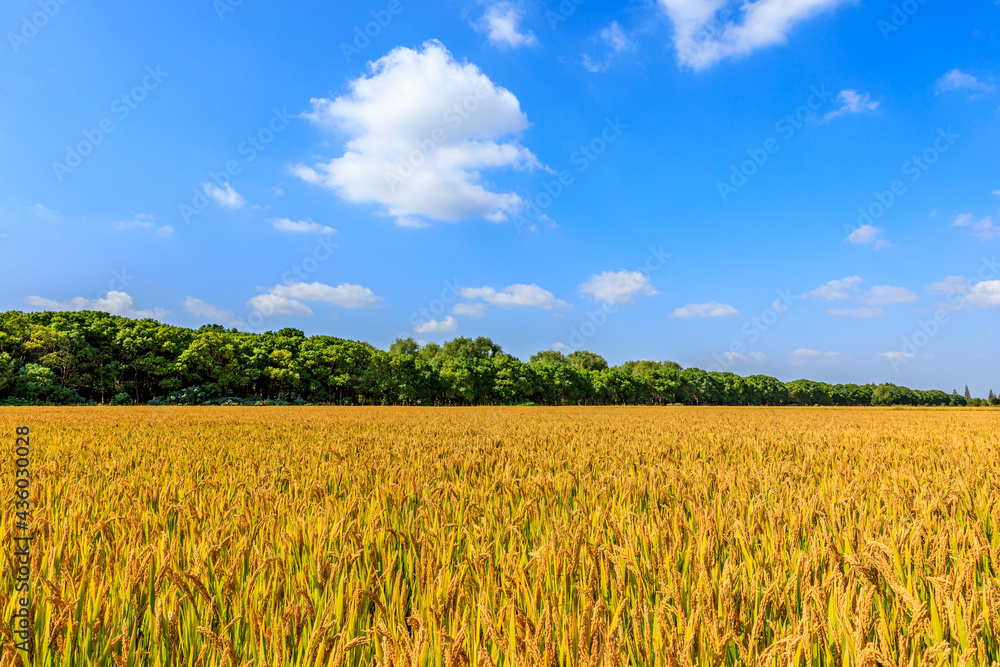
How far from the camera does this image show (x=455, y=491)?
177 inches

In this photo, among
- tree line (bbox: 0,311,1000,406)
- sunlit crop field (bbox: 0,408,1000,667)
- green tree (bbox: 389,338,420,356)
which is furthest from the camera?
green tree (bbox: 389,338,420,356)

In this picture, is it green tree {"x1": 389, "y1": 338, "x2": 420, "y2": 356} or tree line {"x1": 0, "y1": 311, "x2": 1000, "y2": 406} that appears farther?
green tree {"x1": 389, "y1": 338, "x2": 420, "y2": 356}

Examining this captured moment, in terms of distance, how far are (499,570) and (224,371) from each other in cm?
→ 7422

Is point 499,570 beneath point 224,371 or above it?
beneath

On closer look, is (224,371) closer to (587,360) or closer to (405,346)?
(405,346)

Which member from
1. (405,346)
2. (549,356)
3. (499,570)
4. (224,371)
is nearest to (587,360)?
(549,356)

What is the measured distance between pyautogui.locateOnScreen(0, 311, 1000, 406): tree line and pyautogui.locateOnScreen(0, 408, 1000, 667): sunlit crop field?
2574 inches

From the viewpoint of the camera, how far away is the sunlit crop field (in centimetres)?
180

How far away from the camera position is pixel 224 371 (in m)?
66.9

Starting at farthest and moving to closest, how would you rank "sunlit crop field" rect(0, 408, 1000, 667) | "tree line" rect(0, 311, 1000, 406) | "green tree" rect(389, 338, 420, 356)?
1. "green tree" rect(389, 338, 420, 356)
2. "tree line" rect(0, 311, 1000, 406)
3. "sunlit crop field" rect(0, 408, 1000, 667)

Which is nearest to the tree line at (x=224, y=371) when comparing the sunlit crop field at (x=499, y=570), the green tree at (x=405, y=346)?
the green tree at (x=405, y=346)

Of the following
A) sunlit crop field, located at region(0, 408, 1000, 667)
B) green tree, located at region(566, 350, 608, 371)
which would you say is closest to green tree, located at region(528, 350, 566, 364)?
green tree, located at region(566, 350, 608, 371)

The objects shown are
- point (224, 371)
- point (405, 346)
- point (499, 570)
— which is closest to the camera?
point (499, 570)

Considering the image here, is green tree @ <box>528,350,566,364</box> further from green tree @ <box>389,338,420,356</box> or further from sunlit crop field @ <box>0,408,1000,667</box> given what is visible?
sunlit crop field @ <box>0,408,1000,667</box>
